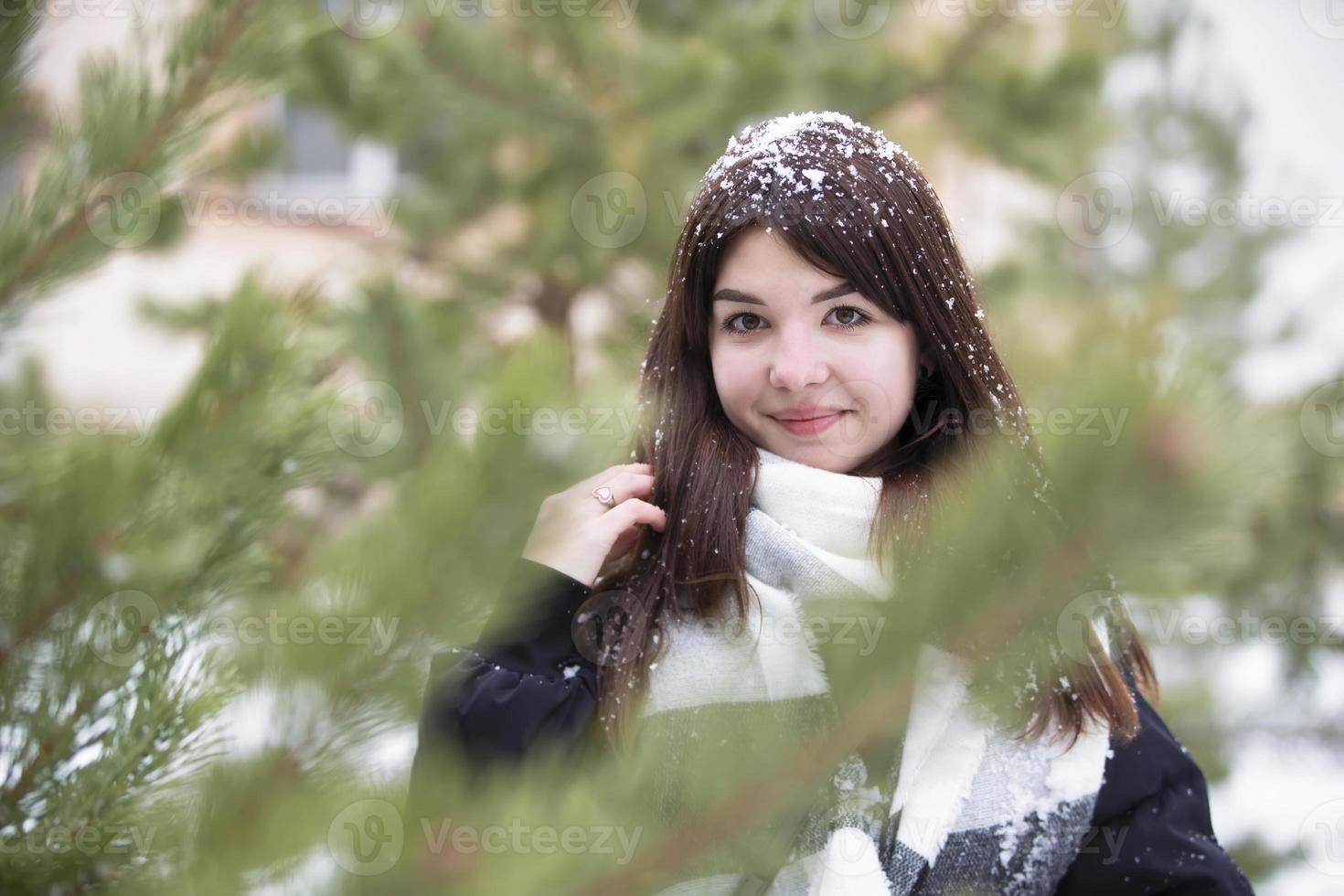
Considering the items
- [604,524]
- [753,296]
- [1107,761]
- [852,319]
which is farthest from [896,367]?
[1107,761]

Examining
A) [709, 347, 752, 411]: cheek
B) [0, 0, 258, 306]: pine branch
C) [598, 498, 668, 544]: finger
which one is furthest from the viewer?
[709, 347, 752, 411]: cheek

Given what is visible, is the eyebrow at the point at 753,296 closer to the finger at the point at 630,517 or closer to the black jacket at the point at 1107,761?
the finger at the point at 630,517

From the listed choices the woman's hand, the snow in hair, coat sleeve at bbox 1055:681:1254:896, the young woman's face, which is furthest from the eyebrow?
coat sleeve at bbox 1055:681:1254:896

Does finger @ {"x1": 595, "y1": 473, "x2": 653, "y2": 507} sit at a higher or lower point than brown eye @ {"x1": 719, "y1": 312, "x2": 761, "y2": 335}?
lower

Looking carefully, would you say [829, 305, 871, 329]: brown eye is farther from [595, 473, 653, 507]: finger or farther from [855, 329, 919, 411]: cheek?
[595, 473, 653, 507]: finger

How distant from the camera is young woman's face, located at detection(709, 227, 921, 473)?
1272 mm

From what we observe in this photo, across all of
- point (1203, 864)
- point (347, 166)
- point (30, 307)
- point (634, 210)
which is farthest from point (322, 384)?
point (347, 166)

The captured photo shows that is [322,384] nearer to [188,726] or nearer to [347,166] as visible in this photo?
[188,726]

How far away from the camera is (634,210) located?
9.54 ft

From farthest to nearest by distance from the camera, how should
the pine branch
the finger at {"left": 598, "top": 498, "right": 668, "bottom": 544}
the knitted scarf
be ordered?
1. the finger at {"left": 598, "top": 498, "right": 668, "bottom": 544}
2. the knitted scarf
3. the pine branch

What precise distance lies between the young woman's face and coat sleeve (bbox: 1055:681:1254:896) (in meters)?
0.52

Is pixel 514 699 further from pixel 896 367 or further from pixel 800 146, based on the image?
pixel 800 146

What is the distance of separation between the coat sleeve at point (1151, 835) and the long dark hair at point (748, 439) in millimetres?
64

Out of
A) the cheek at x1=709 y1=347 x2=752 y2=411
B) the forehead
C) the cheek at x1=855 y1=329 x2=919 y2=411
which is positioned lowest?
the cheek at x1=709 y1=347 x2=752 y2=411
